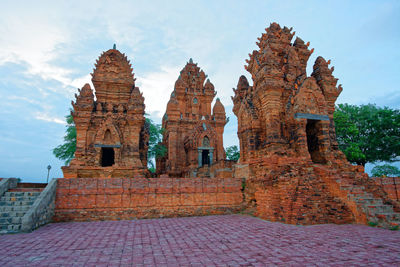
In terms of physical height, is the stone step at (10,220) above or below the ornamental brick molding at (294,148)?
below

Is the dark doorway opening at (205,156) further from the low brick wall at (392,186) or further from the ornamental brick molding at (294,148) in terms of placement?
the low brick wall at (392,186)

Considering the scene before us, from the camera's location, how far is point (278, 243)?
196 inches

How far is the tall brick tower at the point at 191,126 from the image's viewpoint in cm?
2325

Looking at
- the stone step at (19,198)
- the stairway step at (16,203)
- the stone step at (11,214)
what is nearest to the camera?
the stone step at (11,214)

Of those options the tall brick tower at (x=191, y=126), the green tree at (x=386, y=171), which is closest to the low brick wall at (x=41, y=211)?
the tall brick tower at (x=191, y=126)

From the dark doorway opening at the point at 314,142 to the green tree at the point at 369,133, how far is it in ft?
34.0

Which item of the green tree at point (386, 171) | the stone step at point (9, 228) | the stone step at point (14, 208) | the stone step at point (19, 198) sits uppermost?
the green tree at point (386, 171)

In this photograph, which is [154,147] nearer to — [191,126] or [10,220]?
[191,126]

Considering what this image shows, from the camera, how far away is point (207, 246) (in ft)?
16.1

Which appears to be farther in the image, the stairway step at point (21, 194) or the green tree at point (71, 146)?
the green tree at point (71, 146)

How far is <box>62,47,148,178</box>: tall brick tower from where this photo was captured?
1362cm

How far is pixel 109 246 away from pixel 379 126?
2207 cm

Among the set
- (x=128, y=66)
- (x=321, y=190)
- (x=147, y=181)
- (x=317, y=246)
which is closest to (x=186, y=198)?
(x=147, y=181)

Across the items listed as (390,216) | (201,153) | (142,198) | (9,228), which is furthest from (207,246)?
(201,153)
